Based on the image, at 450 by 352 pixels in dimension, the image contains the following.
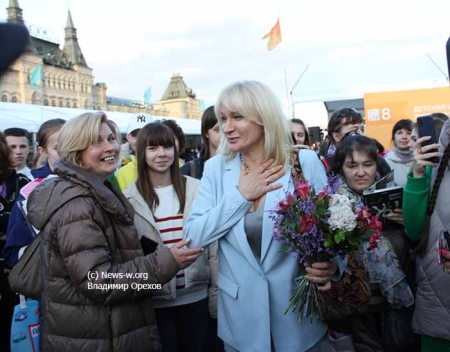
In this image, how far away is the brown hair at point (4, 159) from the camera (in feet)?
9.99

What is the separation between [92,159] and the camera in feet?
7.40

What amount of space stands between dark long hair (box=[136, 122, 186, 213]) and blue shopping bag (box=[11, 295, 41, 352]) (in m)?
1.07

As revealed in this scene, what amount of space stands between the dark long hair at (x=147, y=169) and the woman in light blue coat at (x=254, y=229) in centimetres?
88

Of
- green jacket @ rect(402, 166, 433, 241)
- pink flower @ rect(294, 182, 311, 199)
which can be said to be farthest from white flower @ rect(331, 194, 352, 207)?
green jacket @ rect(402, 166, 433, 241)

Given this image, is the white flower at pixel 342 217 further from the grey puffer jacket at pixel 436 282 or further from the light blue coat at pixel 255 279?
the grey puffer jacket at pixel 436 282

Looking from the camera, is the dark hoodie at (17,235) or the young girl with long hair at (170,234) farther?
the young girl with long hair at (170,234)

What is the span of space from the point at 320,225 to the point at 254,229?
381 millimetres

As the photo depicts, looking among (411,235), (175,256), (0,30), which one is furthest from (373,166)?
(0,30)

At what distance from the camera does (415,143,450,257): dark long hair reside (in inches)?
82.6

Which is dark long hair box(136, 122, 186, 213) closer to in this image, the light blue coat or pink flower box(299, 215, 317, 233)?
the light blue coat

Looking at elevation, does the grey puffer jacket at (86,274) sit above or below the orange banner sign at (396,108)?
below

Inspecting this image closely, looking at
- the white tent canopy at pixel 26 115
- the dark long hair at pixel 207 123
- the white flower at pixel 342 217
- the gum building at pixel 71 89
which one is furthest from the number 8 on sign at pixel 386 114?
the gum building at pixel 71 89

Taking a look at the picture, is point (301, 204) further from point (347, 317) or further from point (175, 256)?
point (347, 317)

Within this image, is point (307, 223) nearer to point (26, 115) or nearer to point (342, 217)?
point (342, 217)
